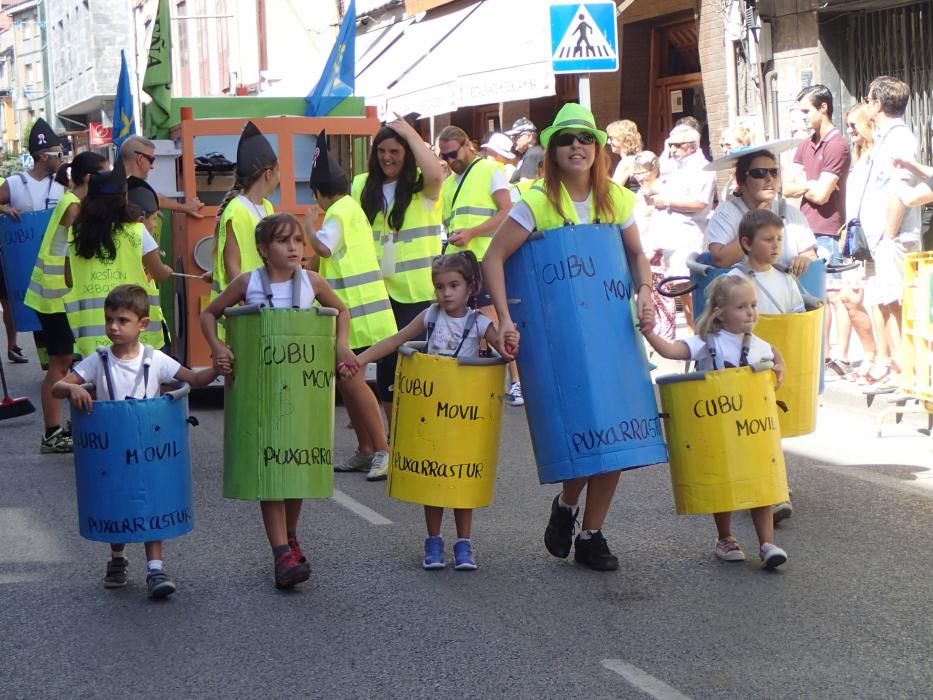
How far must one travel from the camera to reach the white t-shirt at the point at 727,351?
642cm

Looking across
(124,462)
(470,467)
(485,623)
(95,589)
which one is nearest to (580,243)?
(470,467)

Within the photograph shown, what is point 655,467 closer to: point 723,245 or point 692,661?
point 723,245

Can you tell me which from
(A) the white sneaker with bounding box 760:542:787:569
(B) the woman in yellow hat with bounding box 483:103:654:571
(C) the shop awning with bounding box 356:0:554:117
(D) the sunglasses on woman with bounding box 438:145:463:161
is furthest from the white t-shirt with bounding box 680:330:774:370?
(C) the shop awning with bounding box 356:0:554:117

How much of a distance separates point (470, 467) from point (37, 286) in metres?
4.59

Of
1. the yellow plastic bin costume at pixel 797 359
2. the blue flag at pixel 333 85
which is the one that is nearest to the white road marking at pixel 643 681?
the yellow plastic bin costume at pixel 797 359

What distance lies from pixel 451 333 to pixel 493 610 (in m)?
1.29

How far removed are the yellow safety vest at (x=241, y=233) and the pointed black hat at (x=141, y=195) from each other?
1.57 m

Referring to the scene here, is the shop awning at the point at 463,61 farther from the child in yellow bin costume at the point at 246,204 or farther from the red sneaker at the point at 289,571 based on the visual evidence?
the red sneaker at the point at 289,571

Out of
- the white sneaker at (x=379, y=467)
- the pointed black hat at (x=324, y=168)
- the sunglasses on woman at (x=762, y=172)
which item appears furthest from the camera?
the white sneaker at (x=379, y=467)

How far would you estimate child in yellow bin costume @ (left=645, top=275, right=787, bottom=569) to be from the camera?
6387mm

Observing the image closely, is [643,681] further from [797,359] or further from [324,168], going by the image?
[324,168]

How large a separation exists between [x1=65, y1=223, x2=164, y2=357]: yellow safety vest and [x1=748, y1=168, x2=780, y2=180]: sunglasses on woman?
→ 11.1 ft

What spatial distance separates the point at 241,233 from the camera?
802 cm

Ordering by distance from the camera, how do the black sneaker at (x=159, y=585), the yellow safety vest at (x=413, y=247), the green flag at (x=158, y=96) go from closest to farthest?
the black sneaker at (x=159, y=585) → the yellow safety vest at (x=413, y=247) → the green flag at (x=158, y=96)
